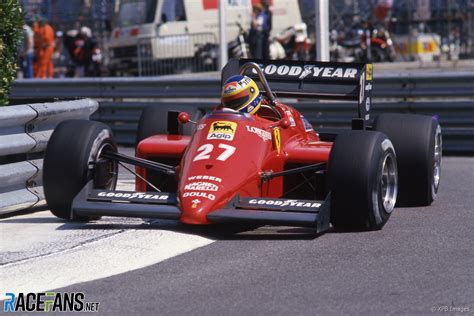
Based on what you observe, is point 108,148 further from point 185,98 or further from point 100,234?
point 185,98

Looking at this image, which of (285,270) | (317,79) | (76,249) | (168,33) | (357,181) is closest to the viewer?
(285,270)

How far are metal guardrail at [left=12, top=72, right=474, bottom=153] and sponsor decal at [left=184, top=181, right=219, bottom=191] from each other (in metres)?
6.29

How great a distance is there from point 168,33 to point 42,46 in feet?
11.3

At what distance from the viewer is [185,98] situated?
15320 mm

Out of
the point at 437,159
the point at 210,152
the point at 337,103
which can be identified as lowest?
the point at 337,103

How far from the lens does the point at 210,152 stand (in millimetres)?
8102

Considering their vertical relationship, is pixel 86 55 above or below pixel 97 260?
below

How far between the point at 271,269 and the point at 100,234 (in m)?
1.62

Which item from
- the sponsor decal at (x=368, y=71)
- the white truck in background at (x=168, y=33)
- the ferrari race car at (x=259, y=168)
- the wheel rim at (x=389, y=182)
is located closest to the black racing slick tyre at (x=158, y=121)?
the ferrari race car at (x=259, y=168)

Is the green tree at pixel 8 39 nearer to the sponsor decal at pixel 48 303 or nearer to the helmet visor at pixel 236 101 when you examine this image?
the helmet visor at pixel 236 101

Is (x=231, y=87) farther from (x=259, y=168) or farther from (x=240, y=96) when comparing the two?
(x=259, y=168)

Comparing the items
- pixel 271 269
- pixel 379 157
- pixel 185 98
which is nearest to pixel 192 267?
pixel 271 269

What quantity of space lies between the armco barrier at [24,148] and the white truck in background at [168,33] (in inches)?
710

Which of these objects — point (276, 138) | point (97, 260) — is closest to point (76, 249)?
point (97, 260)
